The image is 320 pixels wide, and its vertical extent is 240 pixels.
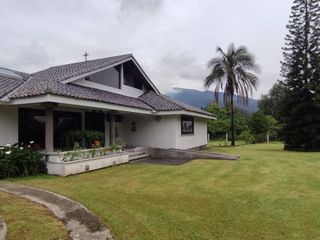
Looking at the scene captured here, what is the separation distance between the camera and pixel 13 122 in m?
12.0

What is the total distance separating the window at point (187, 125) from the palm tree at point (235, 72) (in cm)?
690

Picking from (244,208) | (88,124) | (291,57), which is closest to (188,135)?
(88,124)

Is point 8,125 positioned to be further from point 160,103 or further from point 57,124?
point 160,103

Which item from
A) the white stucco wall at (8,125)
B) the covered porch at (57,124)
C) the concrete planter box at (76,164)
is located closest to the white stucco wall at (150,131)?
the covered porch at (57,124)

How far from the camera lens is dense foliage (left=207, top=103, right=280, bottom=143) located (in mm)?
37500

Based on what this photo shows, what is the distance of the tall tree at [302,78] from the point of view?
22.7 metres

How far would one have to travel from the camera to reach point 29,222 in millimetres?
5250

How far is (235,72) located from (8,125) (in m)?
19.7

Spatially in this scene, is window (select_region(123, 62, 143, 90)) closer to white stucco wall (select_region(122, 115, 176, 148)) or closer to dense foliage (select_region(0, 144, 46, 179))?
white stucco wall (select_region(122, 115, 176, 148))

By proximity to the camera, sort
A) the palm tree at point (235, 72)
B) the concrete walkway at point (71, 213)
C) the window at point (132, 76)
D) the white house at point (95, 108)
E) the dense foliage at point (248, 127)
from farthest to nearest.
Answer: the dense foliage at point (248, 127)
the palm tree at point (235, 72)
the window at point (132, 76)
the white house at point (95, 108)
the concrete walkway at point (71, 213)

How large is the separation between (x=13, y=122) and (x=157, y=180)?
6489 mm

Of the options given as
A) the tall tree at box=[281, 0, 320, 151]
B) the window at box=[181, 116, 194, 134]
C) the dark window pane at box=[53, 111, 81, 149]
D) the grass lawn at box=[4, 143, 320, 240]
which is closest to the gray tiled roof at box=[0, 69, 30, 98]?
the dark window pane at box=[53, 111, 81, 149]

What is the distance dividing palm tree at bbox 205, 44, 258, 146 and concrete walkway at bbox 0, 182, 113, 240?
21150 millimetres

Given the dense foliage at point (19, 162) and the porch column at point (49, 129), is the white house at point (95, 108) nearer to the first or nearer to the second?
the porch column at point (49, 129)
